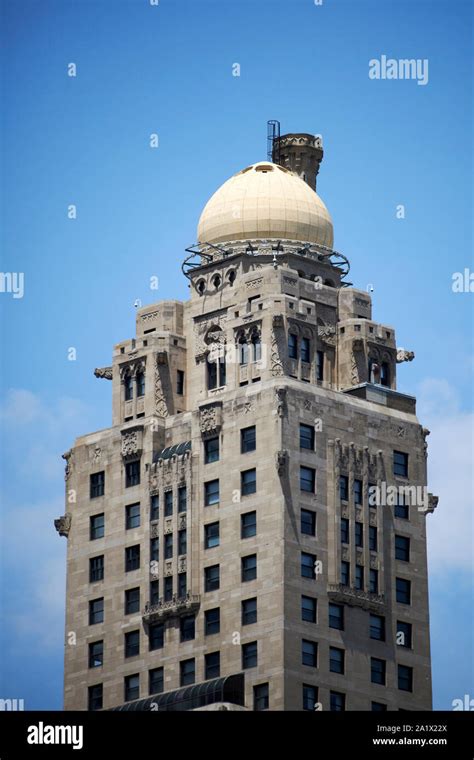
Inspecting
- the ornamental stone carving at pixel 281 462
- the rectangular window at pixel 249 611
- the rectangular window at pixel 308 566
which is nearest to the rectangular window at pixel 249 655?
the rectangular window at pixel 249 611

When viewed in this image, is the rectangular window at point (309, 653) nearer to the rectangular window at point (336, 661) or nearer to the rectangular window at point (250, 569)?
the rectangular window at point (336, 661)

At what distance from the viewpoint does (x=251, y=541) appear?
200 m

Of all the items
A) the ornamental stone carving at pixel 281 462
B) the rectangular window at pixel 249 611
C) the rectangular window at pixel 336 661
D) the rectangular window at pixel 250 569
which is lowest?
the rectangular window at pixel 336 661

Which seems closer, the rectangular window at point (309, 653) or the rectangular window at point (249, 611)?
the rectangular window at point (309, 653)

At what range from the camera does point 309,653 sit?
7751 inches

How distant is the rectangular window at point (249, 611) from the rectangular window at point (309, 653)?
3975mm

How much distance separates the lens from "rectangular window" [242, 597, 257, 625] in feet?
650

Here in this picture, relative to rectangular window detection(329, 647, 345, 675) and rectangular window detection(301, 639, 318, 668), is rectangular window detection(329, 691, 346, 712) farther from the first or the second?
rectangular window detection(301, 639, 318, 668)

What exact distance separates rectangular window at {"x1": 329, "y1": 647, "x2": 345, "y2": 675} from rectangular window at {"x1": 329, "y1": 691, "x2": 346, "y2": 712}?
1.65 m

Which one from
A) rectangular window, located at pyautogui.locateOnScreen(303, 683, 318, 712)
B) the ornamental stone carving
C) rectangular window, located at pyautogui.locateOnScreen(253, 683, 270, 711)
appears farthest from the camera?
the ornamental stone carving

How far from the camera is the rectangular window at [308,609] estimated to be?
198m

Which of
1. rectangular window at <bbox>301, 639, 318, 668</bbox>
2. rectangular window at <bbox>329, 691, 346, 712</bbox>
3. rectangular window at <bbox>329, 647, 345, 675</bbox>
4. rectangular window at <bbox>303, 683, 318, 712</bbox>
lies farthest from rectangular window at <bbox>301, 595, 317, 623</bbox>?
rectangular window at <bbox>329, 691, 346, 712</bbox>
